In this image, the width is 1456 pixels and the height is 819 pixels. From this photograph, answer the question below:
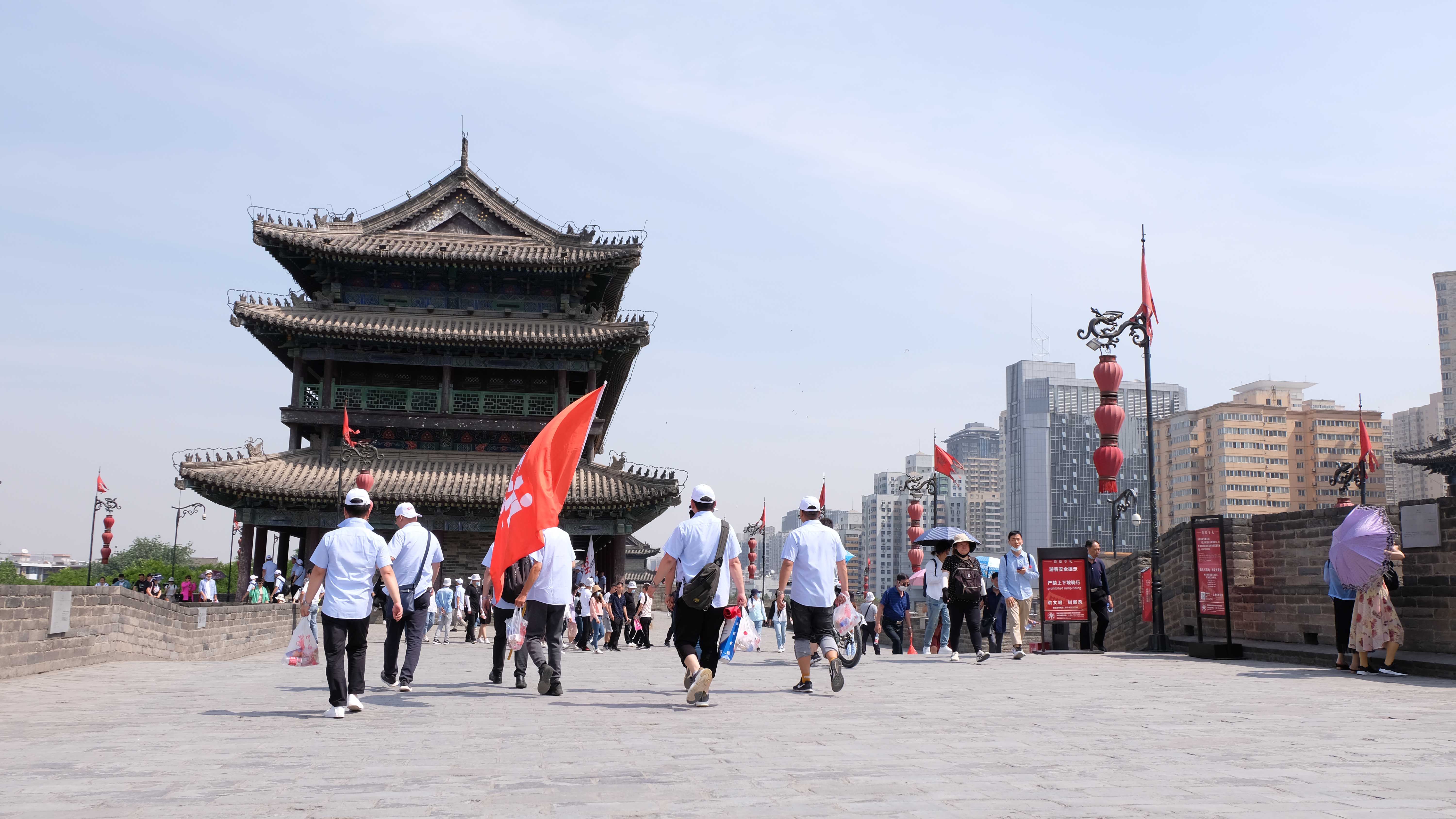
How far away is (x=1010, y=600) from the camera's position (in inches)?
565

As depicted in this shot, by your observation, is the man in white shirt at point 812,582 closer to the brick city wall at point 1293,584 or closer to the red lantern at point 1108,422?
the brick city wall at point 1293,584

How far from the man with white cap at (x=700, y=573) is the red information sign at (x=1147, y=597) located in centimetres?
1284

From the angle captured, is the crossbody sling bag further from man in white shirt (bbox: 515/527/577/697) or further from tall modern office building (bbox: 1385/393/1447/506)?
tall modern office building (bbox: 1385/393/1447/506)

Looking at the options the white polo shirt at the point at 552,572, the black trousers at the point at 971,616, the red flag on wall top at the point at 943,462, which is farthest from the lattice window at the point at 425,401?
the white polo shirt at the point at 552,572

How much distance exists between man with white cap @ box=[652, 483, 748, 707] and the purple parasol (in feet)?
22.4

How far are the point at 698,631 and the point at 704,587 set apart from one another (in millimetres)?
484

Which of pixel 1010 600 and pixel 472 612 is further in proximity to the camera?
pixel 472 612

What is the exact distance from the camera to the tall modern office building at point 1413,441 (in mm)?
127062

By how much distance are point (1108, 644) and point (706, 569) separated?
1571 cm

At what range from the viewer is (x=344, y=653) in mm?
8086

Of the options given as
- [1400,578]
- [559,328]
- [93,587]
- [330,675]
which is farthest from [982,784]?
[559,328]

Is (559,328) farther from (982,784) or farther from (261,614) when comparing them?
(982,784)

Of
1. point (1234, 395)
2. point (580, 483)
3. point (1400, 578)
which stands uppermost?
point (1234, 395)

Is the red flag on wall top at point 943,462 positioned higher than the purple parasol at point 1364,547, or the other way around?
the red flag on wall top at point 943,462
